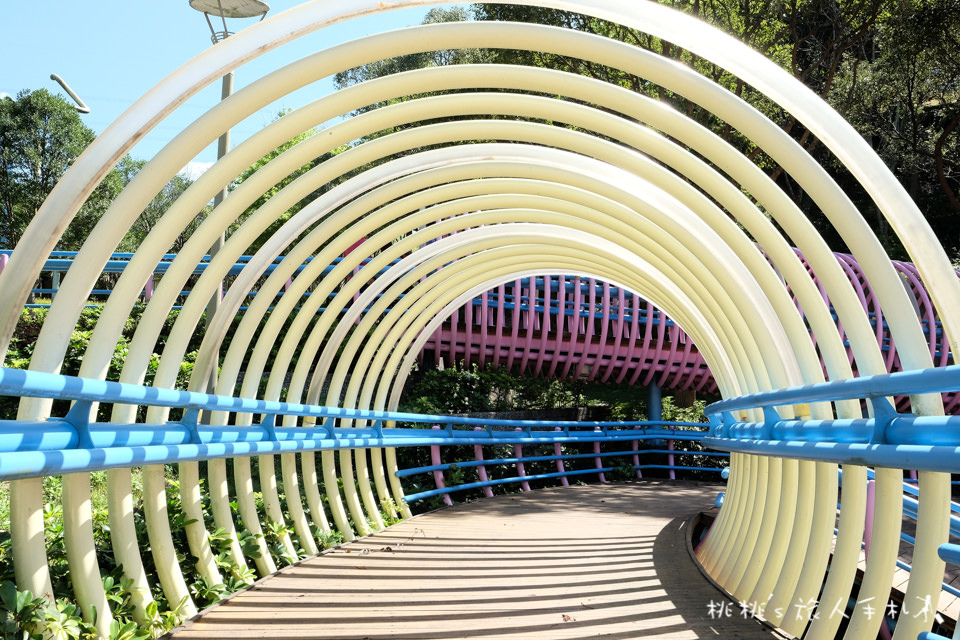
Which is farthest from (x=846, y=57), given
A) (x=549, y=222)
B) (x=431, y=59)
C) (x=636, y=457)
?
(x=549, y=222)

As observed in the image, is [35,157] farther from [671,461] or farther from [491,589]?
[491,589]

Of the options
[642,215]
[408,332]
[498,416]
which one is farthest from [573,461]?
[642,215]

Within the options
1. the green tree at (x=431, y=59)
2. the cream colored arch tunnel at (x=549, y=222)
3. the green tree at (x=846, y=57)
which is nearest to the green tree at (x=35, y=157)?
the green tree at (x=431, y=59)

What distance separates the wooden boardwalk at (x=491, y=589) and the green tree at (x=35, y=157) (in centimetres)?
2313

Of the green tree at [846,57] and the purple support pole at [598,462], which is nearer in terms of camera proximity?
the purple support pole at [598,462]

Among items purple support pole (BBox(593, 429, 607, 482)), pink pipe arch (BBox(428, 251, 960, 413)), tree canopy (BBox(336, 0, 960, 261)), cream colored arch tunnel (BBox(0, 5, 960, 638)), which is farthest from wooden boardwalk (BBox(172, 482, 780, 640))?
tree canopy (BBox(336, 0, 960, 261))

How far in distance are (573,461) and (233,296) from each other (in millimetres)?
9838

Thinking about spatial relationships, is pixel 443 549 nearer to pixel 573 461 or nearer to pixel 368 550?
pixel 368 550

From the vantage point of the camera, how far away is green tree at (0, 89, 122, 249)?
27.5 metres

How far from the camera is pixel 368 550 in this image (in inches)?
289

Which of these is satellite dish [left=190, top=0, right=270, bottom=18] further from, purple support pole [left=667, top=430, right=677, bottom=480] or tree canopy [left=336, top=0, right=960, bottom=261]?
purple support pole [left=667, top=430, right=677, bottom=480]

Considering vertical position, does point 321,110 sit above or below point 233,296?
above

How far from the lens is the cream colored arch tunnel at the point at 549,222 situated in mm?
3752

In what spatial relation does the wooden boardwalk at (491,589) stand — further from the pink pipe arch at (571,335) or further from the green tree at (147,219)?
the green tree at (147,219)
